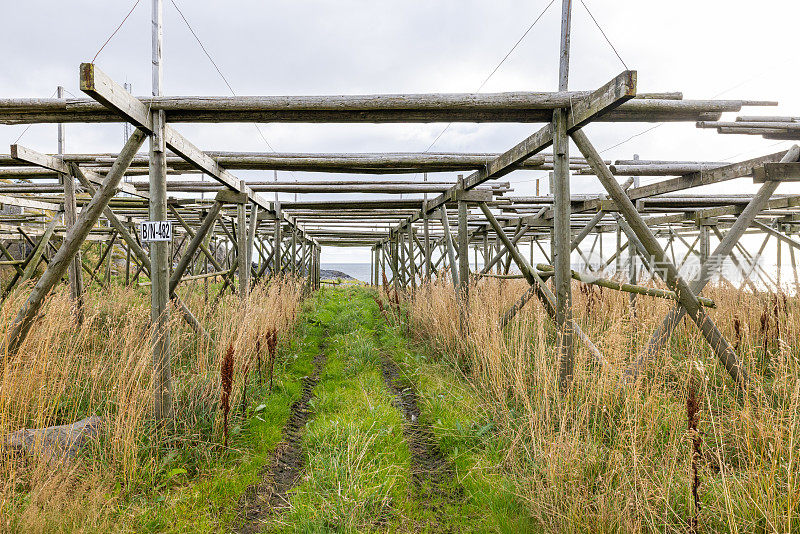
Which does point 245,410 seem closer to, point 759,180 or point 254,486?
point 254,486

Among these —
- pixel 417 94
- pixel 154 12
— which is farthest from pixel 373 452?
pixel 154 12

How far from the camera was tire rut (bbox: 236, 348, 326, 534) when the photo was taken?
9.21ft

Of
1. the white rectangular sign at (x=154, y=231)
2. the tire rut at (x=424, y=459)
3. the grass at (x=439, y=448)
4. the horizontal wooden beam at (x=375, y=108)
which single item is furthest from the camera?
the horizontal wooden beam at (x=375, y=108)

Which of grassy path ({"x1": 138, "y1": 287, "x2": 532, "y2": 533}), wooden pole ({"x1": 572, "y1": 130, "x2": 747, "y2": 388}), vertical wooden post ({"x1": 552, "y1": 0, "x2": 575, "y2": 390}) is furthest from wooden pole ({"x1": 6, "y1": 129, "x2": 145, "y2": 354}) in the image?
wooden pole ({"x1": 572, "y1": 130, "x2": 747, "y2": 388})

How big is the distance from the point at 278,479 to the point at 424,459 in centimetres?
126

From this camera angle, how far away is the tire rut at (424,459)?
3123 millimetres

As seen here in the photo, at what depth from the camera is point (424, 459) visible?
11.9ft

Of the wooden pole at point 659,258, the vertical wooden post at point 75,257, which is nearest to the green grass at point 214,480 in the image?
the wooden pole at point 659,258

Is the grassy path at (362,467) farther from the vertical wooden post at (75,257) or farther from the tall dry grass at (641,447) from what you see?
the vertical wooden post at (75,257)

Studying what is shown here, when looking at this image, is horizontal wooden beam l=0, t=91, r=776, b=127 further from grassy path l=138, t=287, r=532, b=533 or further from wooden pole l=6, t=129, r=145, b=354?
grassy path l=138, t=287, r=532, b=533

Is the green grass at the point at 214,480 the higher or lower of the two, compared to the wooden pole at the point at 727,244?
lower

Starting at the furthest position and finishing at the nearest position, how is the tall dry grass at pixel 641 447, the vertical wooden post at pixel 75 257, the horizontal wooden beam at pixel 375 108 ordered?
the vertical wooden post at pixel 75 257
the horizontal wooden beam at pixel 375 108
the tall dry grass at pixel 641 447

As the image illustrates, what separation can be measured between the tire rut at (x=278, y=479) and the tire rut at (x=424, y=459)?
99cm

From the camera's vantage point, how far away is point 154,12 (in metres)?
5.79
